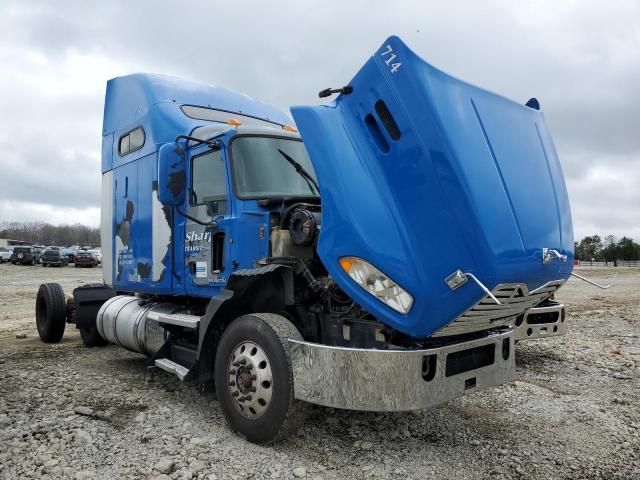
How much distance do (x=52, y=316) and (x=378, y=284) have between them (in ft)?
22.0

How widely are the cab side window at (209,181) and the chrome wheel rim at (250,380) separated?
4.78 ft

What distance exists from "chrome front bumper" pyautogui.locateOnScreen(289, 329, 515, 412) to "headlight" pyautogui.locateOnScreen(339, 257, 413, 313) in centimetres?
32

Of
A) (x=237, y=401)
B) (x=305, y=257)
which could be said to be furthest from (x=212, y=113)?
(x=237, y=401)

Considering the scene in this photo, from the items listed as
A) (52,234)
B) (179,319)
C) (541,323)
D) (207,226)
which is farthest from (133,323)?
(52,234)

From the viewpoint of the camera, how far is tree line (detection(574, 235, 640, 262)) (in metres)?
79.8

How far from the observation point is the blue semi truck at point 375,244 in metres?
3.22

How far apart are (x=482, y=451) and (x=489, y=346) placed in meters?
0.76

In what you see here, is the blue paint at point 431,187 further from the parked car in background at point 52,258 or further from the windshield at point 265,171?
the parked car in background at point 52,258

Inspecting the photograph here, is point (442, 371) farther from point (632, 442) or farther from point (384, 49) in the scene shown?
point (384, 49)

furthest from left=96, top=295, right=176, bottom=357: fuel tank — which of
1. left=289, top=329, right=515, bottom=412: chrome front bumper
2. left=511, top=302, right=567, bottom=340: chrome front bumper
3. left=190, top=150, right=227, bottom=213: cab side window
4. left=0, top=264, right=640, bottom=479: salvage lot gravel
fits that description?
left=511, top=302, right=567, bottom=340: chrome front bumper

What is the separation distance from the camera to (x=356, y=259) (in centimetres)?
343

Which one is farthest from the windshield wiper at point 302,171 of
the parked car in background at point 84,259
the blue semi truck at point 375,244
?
the parked car in background at point 84,259

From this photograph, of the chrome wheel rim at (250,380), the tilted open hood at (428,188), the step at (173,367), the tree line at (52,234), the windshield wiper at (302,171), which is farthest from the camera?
the tree line at (52,234)

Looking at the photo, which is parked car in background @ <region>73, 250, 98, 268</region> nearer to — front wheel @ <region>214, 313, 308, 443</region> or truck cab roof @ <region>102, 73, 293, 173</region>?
truck cab roof @ <region>102, 73, 293, 173</region>
